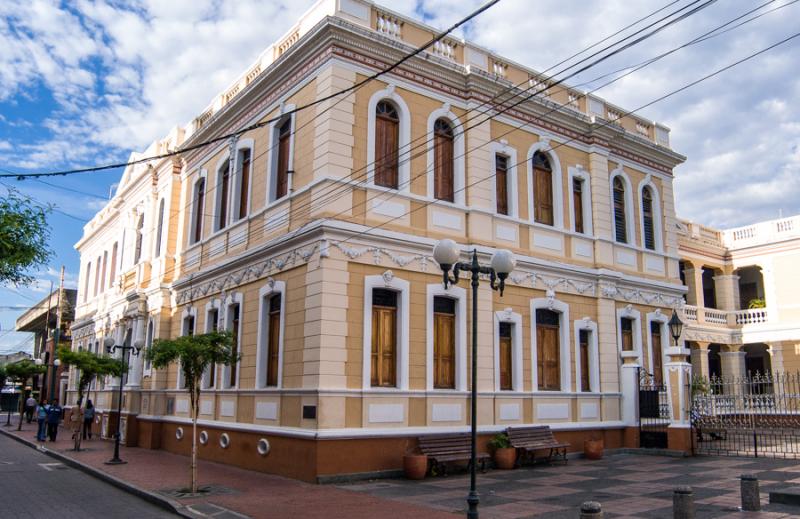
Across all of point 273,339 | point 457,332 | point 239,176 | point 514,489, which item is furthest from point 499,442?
point 239,176

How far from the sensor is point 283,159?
18.4 m

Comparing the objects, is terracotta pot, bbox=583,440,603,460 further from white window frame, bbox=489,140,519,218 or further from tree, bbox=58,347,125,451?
tree, bbox=58,347,125,451

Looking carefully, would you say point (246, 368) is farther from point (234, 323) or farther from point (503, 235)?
point (503, 235)

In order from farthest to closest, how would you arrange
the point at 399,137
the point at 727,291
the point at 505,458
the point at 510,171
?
the point at 727,291 < the point at 510,171 < the point at 399,137 < the point at 505,458

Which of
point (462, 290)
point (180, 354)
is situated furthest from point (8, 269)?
point (462, 290)

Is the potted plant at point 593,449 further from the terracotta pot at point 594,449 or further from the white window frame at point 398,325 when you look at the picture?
the white window frame at point 398,325

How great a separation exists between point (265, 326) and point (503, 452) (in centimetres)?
683

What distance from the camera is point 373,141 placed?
16.8m

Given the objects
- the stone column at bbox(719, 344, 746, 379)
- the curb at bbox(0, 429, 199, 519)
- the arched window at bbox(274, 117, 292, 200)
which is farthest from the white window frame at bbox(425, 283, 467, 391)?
the stone column at bbox(719, 344, 746, 379)

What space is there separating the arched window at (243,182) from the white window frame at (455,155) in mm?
5700

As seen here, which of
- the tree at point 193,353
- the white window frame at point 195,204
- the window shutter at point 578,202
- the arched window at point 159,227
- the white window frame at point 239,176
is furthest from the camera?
the arched window at point 159,227

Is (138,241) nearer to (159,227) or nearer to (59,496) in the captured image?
(159,227)

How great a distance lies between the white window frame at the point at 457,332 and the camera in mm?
16669

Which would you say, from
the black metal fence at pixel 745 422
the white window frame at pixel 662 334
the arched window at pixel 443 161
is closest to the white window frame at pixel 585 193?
the white window frame at pixel 662 334
